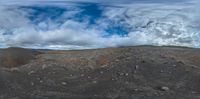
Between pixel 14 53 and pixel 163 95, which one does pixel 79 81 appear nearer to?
pixel 163 95

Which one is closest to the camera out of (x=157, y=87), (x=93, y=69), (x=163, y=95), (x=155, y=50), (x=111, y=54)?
(x=163, y=95)

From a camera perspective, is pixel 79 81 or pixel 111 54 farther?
pixel 111 54

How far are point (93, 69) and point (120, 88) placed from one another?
159 inches

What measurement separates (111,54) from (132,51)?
1.86 meters

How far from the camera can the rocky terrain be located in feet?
106

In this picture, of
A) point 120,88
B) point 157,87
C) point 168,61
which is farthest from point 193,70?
point 120,88

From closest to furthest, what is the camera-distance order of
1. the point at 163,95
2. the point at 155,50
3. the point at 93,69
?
the point at 163,95, the point at 93,69, the point at 155,50

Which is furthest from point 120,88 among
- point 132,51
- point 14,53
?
point 14,53

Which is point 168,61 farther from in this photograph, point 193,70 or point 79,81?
point 79,81

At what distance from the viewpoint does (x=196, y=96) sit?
1266 inches

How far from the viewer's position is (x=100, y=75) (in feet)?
117

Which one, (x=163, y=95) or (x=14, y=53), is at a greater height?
(x=14, y=53)

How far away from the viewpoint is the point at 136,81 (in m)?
35.0

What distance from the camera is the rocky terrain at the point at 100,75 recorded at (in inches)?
1270
